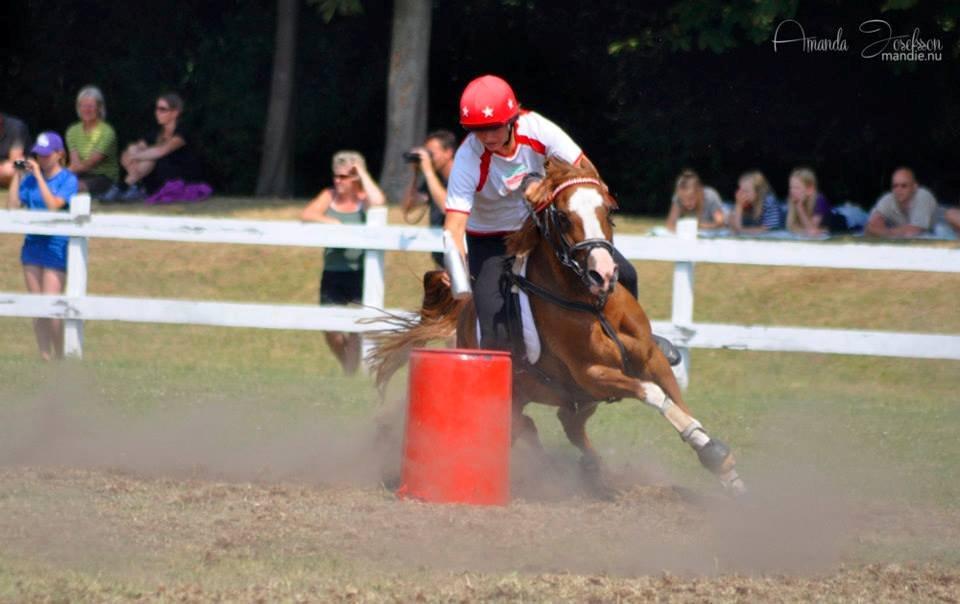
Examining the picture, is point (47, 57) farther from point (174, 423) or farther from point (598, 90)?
point (174, 423)

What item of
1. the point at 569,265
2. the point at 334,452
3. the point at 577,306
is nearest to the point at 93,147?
the point at 334,452

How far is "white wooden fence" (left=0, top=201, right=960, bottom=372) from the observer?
12008 mm

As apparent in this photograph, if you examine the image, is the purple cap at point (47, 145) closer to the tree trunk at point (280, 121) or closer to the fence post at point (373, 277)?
the fence post at point (373, 277)

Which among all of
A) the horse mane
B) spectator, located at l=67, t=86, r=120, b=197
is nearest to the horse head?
the horse mane

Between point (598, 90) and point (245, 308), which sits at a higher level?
point (598, 90)

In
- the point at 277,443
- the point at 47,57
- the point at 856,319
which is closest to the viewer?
the point at 277,443

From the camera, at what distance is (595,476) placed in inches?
335

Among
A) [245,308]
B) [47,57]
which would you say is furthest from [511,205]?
[47,57]

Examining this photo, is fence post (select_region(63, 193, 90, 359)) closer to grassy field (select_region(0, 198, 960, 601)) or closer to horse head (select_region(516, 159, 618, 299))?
grassy field (select_region(0, 198, 960, 601))

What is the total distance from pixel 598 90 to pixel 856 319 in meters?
7.07

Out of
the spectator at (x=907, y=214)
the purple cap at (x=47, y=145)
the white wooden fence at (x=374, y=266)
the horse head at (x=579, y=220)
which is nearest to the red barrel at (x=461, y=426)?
the horse head at (x=579, y=220)

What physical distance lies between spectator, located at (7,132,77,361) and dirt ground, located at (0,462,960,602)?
5.44 metres

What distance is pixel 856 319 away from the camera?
603 inches

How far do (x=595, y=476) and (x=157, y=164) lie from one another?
10.8 metres
